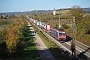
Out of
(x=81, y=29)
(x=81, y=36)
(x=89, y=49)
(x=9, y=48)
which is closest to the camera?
(x=9, y=48)

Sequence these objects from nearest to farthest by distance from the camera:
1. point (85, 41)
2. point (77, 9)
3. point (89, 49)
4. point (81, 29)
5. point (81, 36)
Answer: point (89, 49), point (85, 41), point (81, 36), point (81, 29), point (77, 9)

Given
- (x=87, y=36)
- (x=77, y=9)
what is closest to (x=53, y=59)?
(x=87, y=36)

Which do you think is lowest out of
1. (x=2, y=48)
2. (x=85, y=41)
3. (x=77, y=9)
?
(x=85, y=41)

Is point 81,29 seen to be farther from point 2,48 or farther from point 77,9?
point 2,48

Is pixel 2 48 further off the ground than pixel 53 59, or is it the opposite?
pixel 2 48

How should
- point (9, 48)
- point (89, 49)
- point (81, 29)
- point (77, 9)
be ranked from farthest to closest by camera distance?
point (77, 9) < point (81, 29) < point (89, 49) < point (9, 48)

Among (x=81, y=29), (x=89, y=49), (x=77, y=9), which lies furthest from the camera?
(x=77, y=9)

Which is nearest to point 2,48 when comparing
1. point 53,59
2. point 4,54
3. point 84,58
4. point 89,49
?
point 4,54

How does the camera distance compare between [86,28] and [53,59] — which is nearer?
[53,59]

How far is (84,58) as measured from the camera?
27000 millimetres

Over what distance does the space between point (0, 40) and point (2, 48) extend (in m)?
1.17

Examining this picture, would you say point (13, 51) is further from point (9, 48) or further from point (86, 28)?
point (86, 28)

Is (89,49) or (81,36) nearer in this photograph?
(89,49)

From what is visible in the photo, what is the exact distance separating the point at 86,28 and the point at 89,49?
47.5ft
